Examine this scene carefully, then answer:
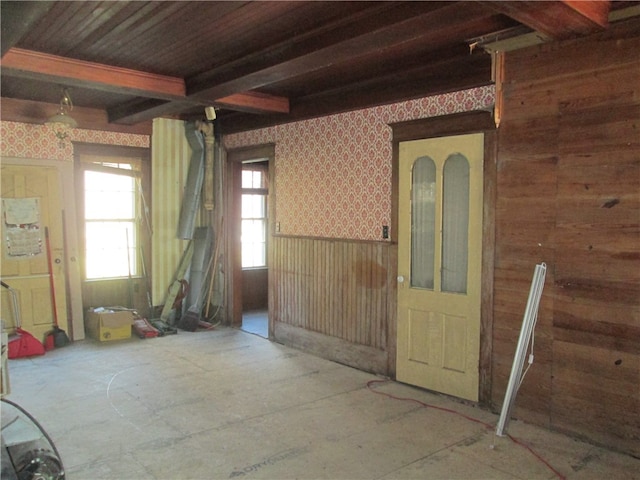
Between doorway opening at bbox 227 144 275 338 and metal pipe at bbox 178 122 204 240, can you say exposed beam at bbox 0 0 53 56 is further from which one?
doorway opening at bbox 227 144 275 338

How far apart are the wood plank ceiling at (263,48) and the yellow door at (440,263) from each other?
2.05 feet

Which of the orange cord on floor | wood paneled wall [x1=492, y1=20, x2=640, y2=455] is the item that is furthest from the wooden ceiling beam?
the orange cord on floor

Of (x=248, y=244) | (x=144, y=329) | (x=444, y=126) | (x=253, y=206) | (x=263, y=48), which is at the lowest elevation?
(x=144, y=329)

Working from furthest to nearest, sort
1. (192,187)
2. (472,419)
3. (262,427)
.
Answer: (192,187), (472,419), (262,427)

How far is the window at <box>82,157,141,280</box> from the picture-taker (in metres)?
6.42

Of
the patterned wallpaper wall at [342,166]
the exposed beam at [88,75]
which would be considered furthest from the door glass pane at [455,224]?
the exposed beam at [88,75]

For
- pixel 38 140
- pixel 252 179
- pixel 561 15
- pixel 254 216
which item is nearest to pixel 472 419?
pixel 561 15

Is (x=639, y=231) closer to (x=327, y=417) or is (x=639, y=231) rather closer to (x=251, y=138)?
(x=327, y=417)

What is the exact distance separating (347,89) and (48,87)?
3046 millimetres

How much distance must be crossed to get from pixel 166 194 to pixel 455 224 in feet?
13.6

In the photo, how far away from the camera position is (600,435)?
3373 mm

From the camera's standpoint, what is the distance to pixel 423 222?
14.8 ft

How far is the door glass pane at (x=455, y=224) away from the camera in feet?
13.7

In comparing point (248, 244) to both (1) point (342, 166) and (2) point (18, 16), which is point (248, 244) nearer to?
(1) point (342, 166)
